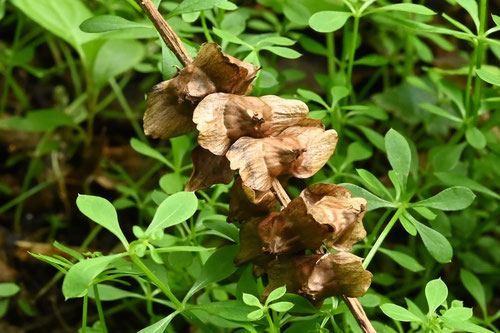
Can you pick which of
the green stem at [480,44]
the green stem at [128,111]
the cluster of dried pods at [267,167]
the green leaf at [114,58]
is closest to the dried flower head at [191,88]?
the cluster of dried pods at [267,167]

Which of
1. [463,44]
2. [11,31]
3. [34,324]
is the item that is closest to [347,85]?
[34,324]

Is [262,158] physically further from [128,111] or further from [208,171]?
[128,111]

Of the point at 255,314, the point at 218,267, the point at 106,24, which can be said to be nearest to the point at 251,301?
the point at 255,314

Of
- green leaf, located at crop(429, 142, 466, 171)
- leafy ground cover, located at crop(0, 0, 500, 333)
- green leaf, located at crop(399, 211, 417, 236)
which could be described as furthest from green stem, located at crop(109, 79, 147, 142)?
green leaf, located at crop(399, 211, 417, 236)

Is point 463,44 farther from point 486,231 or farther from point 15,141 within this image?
point 15,141

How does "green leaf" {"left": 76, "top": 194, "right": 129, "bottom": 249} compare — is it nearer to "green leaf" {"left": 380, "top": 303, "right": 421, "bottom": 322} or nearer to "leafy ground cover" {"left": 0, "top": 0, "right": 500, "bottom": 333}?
"leafy ground cover" {"left": 0, "top": 0, "right": 500, "bottom": 333}

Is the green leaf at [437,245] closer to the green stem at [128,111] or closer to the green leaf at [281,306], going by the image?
the green leaf at [281,306]
